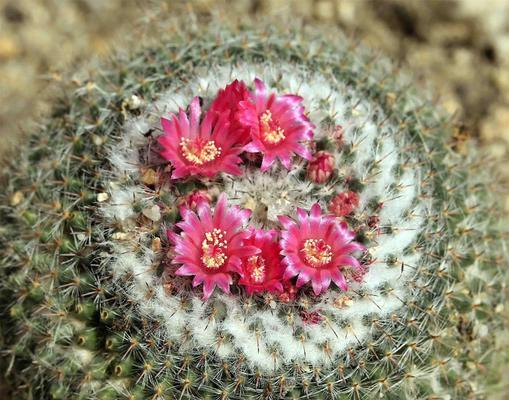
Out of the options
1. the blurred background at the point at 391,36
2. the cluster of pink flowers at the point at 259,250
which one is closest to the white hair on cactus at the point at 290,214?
the cluster of pink flowers at the point at 259,250

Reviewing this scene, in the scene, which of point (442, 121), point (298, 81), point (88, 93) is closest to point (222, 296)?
point (298, 81)

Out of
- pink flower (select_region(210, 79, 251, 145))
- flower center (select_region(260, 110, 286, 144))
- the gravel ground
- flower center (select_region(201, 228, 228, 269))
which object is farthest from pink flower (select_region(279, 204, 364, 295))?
the gravel ground

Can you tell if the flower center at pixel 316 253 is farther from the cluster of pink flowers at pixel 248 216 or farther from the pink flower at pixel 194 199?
the pink flower at pixel 194 199

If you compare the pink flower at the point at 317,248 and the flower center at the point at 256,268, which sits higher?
the pink flower at the point at 317,248

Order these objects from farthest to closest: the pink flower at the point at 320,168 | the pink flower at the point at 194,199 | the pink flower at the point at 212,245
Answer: the pink flower at the point at 320,168 → the pink flower at the point at 194,199 → the pink flower at the point at 212,245

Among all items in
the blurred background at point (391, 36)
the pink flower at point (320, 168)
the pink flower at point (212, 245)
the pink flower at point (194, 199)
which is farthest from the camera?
the blurred background at point (391, 36)

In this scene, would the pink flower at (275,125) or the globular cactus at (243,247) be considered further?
A: the pink flower at (275,125)

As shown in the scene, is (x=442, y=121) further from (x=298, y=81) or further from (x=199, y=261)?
(x=199, y=261)

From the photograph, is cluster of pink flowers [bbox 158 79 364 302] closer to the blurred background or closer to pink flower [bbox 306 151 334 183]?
pink flower [bbox 306 151 334 183]
